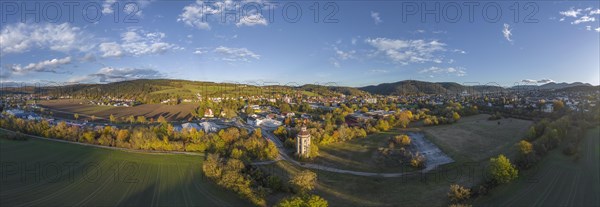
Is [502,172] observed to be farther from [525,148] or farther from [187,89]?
[187,89]

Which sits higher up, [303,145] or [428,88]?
[428,88]

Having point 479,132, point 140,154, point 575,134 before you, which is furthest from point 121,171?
point 575,134

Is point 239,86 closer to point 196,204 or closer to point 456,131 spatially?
point 456,131

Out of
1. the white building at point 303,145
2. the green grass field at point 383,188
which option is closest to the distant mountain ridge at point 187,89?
the white building at point 303,145

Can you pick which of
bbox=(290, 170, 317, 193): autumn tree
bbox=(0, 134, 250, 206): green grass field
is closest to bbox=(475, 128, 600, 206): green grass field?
bbox=(290, 170, 317, 193): autumn tree

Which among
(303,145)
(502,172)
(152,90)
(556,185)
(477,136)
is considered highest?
(152,90)

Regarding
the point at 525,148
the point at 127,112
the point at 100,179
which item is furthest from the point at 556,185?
the point at 127,112
